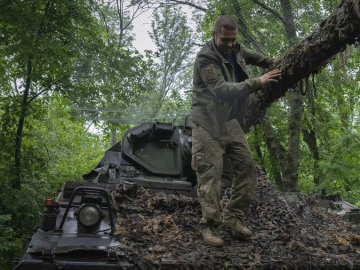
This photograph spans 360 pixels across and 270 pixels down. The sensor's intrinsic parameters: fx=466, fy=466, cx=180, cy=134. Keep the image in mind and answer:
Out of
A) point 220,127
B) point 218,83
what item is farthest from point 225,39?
point 220,127

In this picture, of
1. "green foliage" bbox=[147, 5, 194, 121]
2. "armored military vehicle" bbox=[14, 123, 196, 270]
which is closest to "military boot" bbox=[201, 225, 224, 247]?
"armored military vehicle" bbox=[14, 123, 196, 270]

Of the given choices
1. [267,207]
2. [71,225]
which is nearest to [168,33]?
[267,207]

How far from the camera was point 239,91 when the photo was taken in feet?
13.4

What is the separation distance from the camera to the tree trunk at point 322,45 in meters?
3.85

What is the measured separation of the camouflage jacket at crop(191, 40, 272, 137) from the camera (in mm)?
4125

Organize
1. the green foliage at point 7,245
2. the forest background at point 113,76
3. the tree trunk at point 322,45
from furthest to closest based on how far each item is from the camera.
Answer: the forest background at point 113,76 < the green foliage at point 7,245 < the tree trunk at point 322,45

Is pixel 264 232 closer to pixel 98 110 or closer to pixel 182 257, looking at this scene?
pixel 182 257

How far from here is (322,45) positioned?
425cm

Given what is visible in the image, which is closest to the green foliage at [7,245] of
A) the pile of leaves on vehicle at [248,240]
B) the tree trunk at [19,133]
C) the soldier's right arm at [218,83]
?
the tree trunk at [19,133]

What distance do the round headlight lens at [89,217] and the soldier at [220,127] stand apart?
933 mm

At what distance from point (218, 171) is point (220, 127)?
1.37 feet

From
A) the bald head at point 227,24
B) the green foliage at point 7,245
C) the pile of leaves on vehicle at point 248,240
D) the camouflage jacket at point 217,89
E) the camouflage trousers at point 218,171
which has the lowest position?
the green foliage at point 7,245

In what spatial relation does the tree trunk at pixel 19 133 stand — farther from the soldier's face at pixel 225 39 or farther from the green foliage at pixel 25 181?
the soldier's face at pixel 225 39

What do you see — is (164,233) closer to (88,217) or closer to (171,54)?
(88,217)
